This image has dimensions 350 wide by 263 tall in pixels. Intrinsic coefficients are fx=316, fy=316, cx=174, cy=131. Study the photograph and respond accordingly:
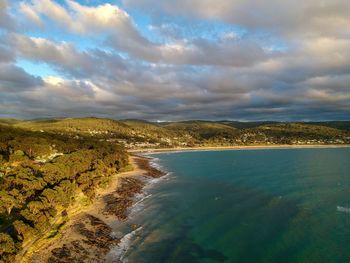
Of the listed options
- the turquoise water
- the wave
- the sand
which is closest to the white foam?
the turquoise water

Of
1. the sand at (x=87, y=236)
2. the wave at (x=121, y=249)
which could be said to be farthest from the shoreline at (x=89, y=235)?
the wave at (x=121, y=249)

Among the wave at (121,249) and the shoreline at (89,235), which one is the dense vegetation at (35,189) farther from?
the wave at (121,249)

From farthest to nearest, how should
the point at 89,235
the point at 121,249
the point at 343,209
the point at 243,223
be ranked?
the point at 343,209
the point at 243,223
the point at 89,235
the point at 121,249

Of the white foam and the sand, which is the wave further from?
the white foam

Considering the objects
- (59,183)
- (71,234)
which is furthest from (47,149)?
(71,234)

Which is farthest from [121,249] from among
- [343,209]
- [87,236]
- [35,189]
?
[343,209]

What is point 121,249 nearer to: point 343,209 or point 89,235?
point 89,235

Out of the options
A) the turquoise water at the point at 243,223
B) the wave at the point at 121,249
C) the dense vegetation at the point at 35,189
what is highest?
the dense vegetation at the point at 35,189
